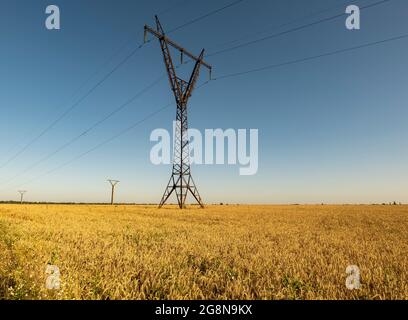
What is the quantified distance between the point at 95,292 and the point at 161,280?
1.04 m

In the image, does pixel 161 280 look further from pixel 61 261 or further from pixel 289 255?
pixel 289 255

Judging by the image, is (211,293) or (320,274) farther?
(320,274)

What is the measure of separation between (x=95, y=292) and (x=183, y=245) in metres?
4.34

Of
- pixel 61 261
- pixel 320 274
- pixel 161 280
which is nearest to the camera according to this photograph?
pixel 161 280

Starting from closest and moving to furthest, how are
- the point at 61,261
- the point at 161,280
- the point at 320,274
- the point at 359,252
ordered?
the point at 161,280 < the point at 320,274 < the point at 61,261 < the point at 359,252
